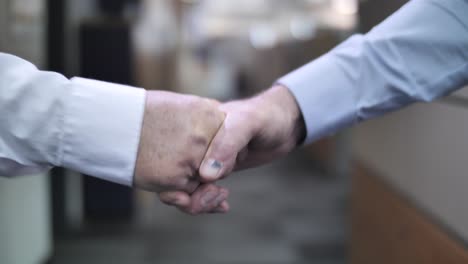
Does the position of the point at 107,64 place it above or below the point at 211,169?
below

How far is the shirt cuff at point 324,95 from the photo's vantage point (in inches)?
26.8

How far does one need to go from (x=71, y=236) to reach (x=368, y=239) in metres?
1.17

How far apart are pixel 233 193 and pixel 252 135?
190cm

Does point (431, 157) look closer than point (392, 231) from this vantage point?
Yes

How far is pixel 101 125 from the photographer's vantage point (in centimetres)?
54

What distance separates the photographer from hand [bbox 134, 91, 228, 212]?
562mm

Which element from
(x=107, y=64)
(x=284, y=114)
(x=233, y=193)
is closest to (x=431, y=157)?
(x=284, y=114)

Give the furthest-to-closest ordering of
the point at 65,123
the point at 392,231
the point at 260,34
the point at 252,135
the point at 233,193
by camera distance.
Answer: the point at 260,34, the point at 233,193, the point at 392,231, the point at 252,135, the point at 65,123

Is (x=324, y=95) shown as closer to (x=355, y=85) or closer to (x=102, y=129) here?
(x=355, y=85)

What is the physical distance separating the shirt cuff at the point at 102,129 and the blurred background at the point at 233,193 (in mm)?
58

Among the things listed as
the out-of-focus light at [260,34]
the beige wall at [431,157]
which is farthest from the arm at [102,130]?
the out-of-focus light at [260,34]

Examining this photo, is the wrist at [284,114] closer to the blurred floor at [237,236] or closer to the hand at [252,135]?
the hand at [252,135]

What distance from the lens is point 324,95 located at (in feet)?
2.24

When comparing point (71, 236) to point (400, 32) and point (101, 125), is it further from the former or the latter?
point (400, 32)
